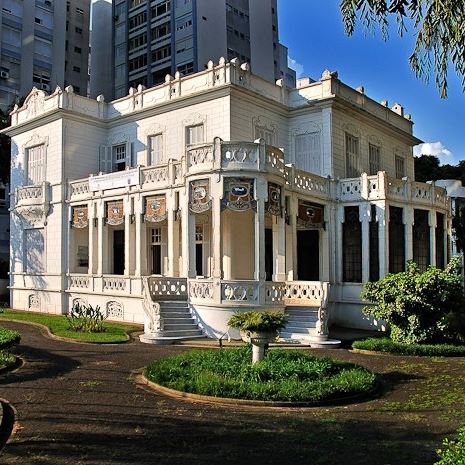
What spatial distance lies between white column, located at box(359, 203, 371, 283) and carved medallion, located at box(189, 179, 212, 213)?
6.88 m

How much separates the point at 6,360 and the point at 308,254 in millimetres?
13731

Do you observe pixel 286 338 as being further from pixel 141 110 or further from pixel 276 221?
pixel 141 110

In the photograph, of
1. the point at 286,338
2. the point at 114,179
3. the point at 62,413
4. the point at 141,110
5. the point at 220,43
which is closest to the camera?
the point at 62,413

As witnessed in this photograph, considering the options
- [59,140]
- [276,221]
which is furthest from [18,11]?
[276,221]

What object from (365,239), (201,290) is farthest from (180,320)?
(365,239)

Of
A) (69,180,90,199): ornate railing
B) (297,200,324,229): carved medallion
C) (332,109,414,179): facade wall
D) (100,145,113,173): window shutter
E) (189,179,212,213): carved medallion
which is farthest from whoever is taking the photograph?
(100,145,113,173): window shutter

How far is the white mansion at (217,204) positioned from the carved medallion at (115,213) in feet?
0.19

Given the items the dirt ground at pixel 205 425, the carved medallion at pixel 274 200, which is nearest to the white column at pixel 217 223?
the carved medallion at pixel 274 200

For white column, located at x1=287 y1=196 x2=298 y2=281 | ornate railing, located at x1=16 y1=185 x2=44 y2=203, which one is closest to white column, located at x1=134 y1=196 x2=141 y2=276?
white column, located at x1=287 y1=196 x2=298 y2=281

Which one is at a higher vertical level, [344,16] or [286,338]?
[344,16]

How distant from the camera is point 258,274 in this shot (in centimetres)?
1730

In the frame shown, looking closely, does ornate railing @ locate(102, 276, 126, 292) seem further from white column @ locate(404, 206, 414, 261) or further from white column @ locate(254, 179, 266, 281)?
white column @ locate(404, 206, 414, 261)

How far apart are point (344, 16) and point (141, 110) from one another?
57.2 ft

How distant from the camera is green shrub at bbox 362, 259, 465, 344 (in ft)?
51.3
